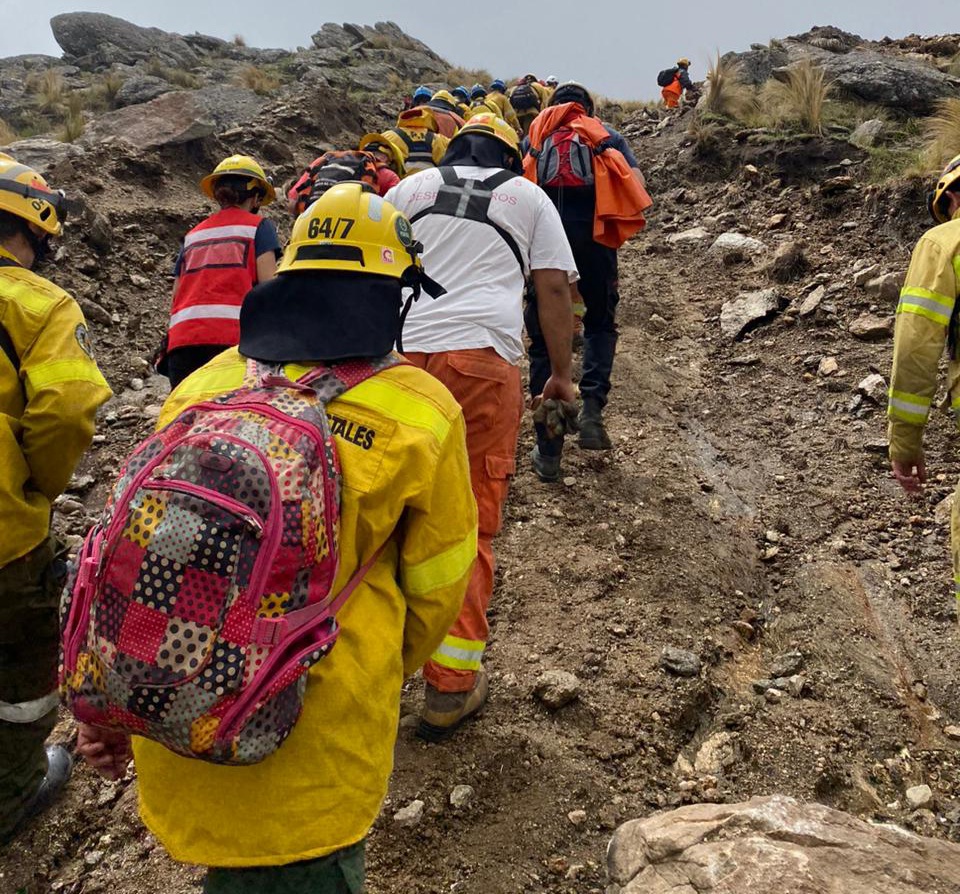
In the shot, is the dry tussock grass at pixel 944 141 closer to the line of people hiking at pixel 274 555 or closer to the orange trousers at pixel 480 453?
the orange trousers at pixel 480 453

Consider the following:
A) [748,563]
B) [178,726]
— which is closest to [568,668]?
[748,563]

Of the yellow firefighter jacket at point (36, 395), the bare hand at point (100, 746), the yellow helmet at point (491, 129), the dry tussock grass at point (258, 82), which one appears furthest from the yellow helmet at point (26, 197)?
the dry tussock grass at point (258, 82)

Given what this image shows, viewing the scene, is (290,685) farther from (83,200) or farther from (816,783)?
(83,200)

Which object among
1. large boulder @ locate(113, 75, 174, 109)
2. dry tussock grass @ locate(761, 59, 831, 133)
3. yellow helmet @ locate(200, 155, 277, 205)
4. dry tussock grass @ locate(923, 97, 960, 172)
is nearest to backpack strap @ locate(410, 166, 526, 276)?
yellow helmet @ locate(200, 155, 277, 205)

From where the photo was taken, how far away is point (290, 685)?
4.50 ft

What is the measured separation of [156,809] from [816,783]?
2260mm

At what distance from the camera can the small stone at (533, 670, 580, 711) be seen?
3.09 metres

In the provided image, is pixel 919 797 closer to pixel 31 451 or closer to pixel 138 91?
pixel 31 451

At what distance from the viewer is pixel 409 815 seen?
2613 mm

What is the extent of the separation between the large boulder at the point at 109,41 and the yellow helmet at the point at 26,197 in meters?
27.2

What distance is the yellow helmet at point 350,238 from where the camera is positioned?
169cm

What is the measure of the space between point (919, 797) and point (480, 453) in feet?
6.39

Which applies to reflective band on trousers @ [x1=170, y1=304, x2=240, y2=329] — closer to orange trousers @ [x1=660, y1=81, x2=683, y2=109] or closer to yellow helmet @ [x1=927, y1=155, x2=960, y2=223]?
yellow helmet @ [x1=927, y1=155, x2=960, y2=223]

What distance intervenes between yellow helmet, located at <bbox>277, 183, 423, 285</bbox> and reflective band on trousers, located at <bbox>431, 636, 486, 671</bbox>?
1492 mm
